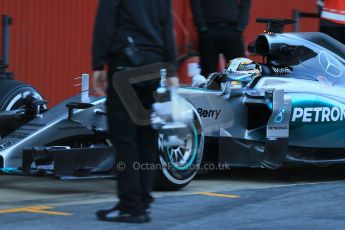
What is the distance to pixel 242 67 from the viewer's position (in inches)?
311

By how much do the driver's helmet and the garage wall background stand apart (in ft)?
10.7

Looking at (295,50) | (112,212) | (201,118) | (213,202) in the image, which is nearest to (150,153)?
(112,212)

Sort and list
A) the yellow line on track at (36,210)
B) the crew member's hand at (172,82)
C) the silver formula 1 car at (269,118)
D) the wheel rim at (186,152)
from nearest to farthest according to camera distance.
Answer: the crew member's hand at (172,82) < the yellow line on track at (36,210) < the wheel rim at (186,152) < the silver formula 1 car at (269,118)

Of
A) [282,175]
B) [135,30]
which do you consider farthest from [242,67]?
[135,30]

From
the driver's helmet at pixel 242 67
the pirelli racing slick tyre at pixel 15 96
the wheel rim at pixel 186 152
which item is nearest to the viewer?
the wheel rim at pixel 186 152

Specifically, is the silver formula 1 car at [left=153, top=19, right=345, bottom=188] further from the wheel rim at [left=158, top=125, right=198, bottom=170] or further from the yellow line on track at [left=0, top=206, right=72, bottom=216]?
the yellow line on track at [left=0, top=206, right=72, bottom=216]

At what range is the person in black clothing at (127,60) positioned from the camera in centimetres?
514

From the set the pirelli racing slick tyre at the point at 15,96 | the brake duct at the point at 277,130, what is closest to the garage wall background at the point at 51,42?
the pirelli racing slick tyre at the point at 15,96

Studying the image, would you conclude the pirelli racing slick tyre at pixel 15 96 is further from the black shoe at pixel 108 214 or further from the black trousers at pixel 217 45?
the black shoe at pixel 108 214

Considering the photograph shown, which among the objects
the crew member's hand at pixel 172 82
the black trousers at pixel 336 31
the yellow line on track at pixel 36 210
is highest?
the black trousers at pixel 336 31

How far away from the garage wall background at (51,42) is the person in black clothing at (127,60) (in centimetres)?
492

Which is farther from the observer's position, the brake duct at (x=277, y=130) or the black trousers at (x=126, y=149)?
the brake duct at (x=277, y=130)

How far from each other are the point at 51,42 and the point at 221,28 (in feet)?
9.60

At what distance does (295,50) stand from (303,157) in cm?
119
